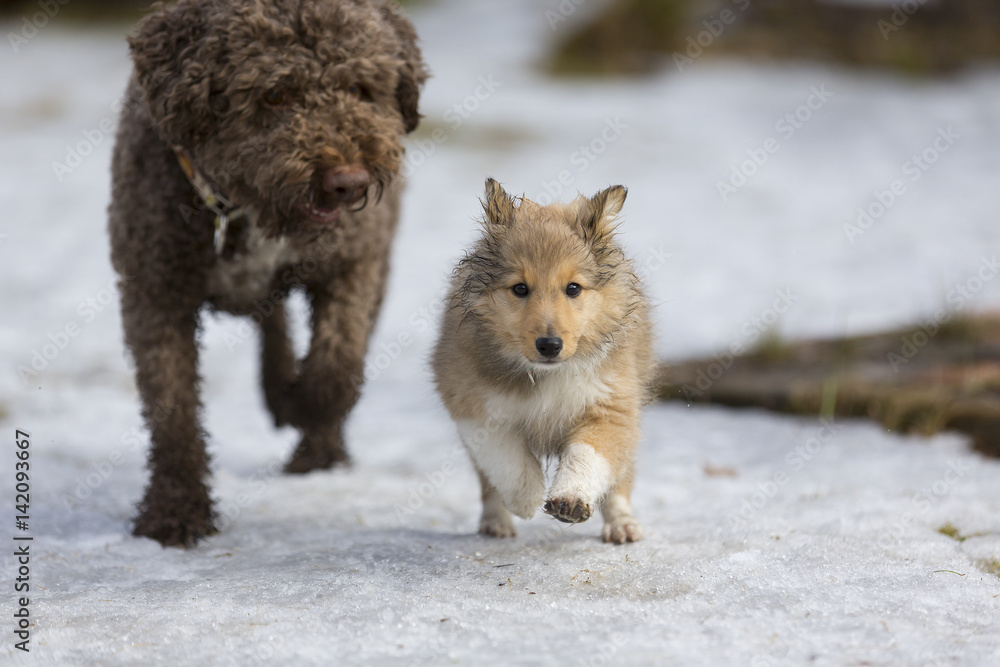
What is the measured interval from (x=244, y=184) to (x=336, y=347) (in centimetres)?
101

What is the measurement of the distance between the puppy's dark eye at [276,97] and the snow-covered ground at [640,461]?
4.96 feet

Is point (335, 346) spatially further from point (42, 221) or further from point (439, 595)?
point (42, 221)

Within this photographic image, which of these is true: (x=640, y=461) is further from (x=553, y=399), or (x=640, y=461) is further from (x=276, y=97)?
(x=276, y=97)

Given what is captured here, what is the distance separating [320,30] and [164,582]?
246 cm

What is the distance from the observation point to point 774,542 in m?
4.04

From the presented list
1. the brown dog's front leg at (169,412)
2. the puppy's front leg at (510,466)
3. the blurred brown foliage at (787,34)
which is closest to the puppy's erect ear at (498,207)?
the puppy's front leg at (510,466)

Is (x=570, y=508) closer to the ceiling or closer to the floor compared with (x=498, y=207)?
closer to the floor

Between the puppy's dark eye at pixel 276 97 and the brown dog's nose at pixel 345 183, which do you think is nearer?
the brown dog's nose at pixel 345 183

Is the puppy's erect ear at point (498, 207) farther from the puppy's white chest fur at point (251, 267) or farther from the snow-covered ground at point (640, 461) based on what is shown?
the snow-covered ground at point (640, 461)

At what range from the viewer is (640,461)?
594cm

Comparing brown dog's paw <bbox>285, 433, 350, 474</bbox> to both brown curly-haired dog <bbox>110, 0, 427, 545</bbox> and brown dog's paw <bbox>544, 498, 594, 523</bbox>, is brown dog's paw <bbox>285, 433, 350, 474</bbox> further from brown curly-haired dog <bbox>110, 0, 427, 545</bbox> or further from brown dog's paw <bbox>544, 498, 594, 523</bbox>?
brown dog's paw <bbox>544, 498, 594, 523</bbox>

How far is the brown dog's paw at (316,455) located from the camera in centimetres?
567

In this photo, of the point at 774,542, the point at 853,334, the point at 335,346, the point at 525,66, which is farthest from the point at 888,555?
the point at 525,66

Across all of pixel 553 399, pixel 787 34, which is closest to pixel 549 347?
pixel 553 399
